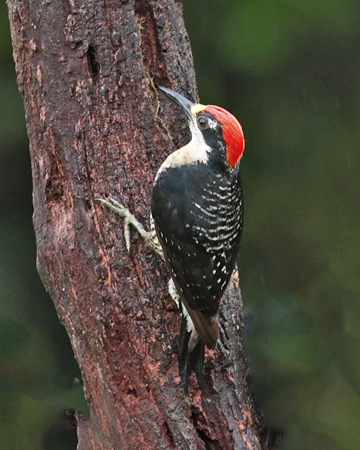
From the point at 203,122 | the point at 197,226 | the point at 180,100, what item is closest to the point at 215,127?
the point at 203,122

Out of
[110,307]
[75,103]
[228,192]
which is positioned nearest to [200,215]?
[228,192]

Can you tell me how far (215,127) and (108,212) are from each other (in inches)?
23.9

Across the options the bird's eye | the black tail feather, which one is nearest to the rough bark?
the black tail feather

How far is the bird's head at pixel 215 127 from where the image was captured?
2.22m

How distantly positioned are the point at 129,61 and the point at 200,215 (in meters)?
0.76

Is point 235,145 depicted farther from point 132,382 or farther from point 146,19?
point 132,382

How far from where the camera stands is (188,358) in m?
2.23

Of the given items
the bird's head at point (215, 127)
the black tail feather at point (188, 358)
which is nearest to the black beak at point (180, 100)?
the bird's head at point (215, 127)

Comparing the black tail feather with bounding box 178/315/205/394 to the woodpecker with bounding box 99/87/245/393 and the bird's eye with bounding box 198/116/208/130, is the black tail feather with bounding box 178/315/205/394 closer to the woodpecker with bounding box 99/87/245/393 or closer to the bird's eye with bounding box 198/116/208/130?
the woodpecker with bounding box 99/87/245/393

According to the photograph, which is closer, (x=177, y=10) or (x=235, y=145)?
(x=235, y=145)

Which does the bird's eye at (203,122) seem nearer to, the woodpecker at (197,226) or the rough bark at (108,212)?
the woodpecker at (197,226)

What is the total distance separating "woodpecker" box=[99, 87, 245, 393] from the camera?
7.29ft

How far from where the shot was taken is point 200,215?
2.26 meters

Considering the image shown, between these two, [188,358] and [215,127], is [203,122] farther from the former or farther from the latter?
[188,358]
